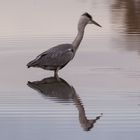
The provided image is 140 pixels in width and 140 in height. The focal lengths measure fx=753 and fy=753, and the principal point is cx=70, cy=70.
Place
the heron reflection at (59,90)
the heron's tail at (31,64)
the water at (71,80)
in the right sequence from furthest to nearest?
the heron's tail at (31,64) → the heron reflection at (59,90) → the water at (71,80)

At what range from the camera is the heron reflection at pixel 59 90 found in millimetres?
9402

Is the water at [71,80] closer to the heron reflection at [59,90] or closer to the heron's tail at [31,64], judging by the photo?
the heron reflection at [59,90]

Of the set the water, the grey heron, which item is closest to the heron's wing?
the grey heron

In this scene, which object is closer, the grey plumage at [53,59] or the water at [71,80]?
the water at [71,80]

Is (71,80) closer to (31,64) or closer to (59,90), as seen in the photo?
(59,90)

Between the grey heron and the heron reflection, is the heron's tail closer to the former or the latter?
the grey heron

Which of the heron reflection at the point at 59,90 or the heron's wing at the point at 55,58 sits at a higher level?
the heron's wing at the point at 55,58

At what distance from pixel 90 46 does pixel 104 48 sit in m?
0.38

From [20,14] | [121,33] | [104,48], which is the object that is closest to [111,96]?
[104,48]

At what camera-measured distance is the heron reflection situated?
9402mm

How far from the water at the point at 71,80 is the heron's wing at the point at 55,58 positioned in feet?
0.64

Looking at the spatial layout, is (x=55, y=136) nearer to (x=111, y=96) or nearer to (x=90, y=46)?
(x=111, y=96)

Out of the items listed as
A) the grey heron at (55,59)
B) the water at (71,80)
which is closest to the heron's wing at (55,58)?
the grey heron at (55,59)

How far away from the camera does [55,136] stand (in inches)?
313
